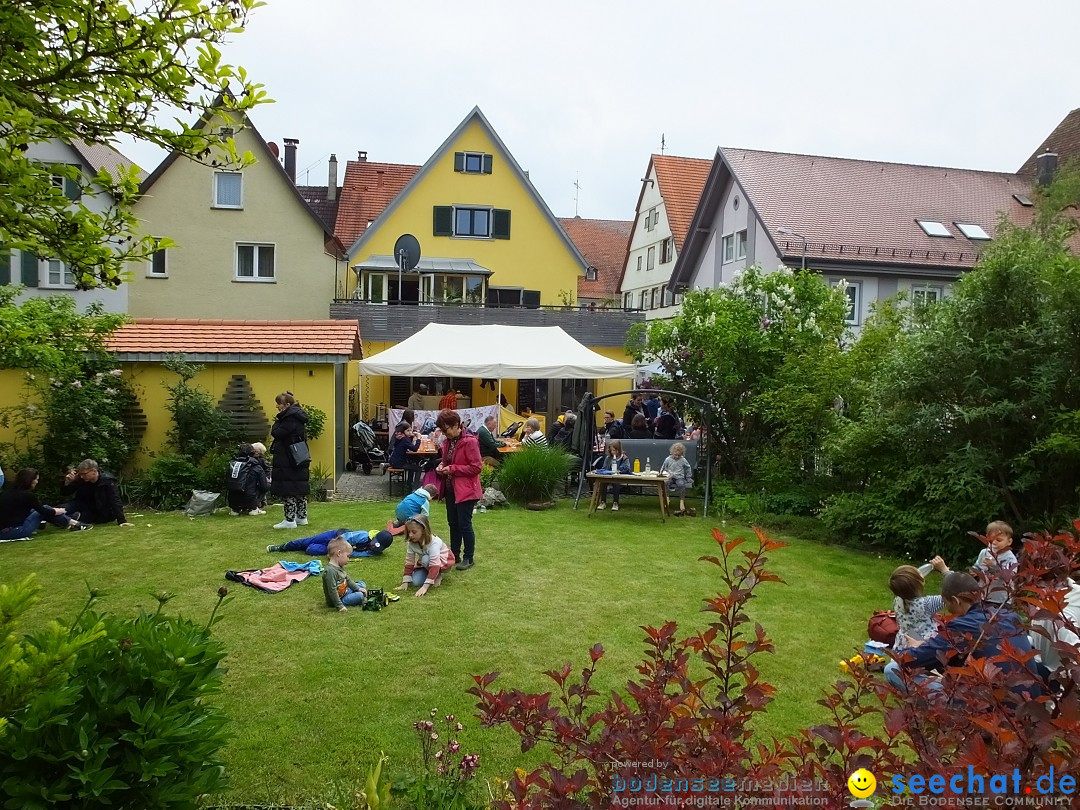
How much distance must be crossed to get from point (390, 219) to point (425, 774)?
2719cm

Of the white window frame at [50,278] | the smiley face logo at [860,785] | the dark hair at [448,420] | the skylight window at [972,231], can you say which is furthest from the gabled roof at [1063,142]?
the smiley face logo at [860,785]

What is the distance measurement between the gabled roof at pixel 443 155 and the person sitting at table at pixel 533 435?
1659 cm

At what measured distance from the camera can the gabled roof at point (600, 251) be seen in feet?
167

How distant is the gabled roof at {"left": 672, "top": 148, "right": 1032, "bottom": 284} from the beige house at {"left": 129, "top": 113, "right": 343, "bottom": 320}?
14804mm

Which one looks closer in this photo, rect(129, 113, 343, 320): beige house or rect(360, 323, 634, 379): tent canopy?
rect(360, 323, 634, 379): tent canopy

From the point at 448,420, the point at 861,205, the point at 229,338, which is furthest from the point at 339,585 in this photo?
the point at 861,205

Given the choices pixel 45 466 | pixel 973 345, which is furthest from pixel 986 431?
pixel 45 466

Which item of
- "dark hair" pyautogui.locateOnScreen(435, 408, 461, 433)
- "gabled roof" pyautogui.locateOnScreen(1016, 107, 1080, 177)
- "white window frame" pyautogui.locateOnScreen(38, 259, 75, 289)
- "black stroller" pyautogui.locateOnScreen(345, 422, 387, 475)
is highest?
"gabled roof" pyautogui.locateOnScreen(1016, 107, 1080, 177)

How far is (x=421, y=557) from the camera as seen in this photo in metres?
7.89

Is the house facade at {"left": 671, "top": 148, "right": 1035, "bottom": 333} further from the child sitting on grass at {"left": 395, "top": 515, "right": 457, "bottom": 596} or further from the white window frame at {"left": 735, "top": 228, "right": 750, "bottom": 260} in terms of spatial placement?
the child sitting on grass at {"left": 395, "top": 515, "right": 457, "bottom": 596}

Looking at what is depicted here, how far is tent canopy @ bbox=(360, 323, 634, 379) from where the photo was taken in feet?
49.8

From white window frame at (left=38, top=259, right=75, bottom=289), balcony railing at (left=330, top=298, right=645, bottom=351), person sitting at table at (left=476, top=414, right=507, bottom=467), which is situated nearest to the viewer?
person sitting at table at (left=476, top=414, right=507, bottom=467)

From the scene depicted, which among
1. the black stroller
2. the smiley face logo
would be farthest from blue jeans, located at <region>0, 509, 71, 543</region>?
the smiley face logo

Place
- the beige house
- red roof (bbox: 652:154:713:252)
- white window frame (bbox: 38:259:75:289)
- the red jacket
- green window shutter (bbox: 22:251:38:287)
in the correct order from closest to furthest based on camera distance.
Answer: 1. the red jacket
2. green window shutter (bbox: 22:251:38:287)
3. white window frame (bbox: 38:259:75:289)
4. the beige house
5. red roof (bbox: 652:154:713:252)
